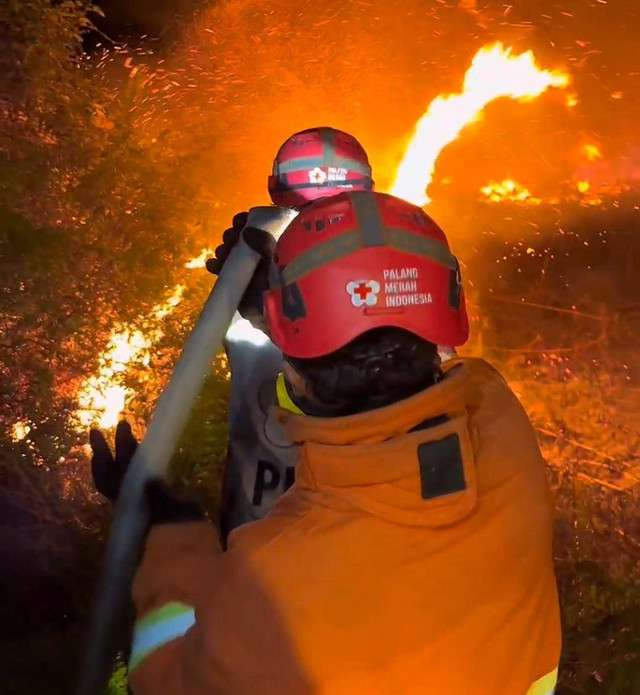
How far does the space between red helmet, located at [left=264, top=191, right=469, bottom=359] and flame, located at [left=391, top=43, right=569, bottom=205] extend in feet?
6.16

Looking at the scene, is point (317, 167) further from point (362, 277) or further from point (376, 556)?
point (376, 556)

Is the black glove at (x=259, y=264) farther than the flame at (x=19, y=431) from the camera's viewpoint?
No

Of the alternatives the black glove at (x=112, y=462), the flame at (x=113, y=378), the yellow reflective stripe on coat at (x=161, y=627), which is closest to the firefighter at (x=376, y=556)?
the yellow reflective stripe on coat at (x=161, y=627)

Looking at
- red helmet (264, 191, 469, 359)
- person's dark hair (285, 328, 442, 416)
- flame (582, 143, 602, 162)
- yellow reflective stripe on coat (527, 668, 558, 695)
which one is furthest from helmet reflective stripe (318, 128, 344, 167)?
flame (582, 143, 602, 162)

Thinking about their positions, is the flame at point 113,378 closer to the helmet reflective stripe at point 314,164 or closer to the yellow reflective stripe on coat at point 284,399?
the helmet reflective stripe at point 314,164

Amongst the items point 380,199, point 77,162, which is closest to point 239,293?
point 380,199

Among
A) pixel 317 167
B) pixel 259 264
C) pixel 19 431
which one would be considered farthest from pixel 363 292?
pixel 19 431

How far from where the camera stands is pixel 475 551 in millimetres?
907

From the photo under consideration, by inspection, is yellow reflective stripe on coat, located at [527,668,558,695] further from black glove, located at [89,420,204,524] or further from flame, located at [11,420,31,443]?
flame, located at [11,420,31,443]

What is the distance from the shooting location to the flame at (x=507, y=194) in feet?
10.6

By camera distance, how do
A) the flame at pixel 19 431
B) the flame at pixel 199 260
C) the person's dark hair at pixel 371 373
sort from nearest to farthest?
the person's dark hair at pixel 371 373, the flame at pixel 19 431, the flame at pixel 199 260

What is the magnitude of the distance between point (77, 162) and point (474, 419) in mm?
2219

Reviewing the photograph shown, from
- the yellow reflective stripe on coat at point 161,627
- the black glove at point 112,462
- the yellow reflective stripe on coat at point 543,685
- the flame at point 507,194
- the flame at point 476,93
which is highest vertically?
the flame at point 476,93

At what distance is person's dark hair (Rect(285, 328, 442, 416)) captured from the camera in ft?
3.33
